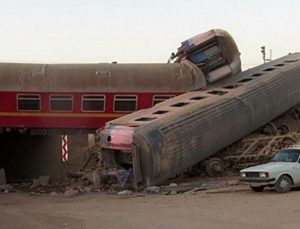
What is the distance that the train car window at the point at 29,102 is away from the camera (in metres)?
22.7

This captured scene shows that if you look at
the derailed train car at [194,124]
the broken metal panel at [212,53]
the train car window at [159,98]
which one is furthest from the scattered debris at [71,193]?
the broken metal panel at [212,53]

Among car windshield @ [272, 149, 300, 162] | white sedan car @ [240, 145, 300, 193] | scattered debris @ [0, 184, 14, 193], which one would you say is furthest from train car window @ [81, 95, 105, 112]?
white sedan car @ [240, 145, 300, 193]

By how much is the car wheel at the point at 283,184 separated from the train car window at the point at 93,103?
8.73 meters

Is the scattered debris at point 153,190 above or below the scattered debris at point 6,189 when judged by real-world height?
above

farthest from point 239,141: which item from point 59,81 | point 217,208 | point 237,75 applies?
point 217,208

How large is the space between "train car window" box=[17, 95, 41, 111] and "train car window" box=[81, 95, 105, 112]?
1690 millimetres

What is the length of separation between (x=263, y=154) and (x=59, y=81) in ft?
26.7

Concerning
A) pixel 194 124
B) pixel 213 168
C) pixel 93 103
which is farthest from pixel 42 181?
pixel 213 168

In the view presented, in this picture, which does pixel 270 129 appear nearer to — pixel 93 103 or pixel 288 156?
pixel 288 156

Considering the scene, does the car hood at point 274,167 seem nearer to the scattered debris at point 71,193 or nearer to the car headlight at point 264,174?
the car headlight at point 264,174

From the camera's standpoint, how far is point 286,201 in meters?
14.7

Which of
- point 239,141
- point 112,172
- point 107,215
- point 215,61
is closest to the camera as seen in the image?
point 107,215

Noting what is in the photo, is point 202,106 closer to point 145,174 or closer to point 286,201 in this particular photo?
point 145,174

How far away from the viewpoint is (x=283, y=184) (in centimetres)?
1647
